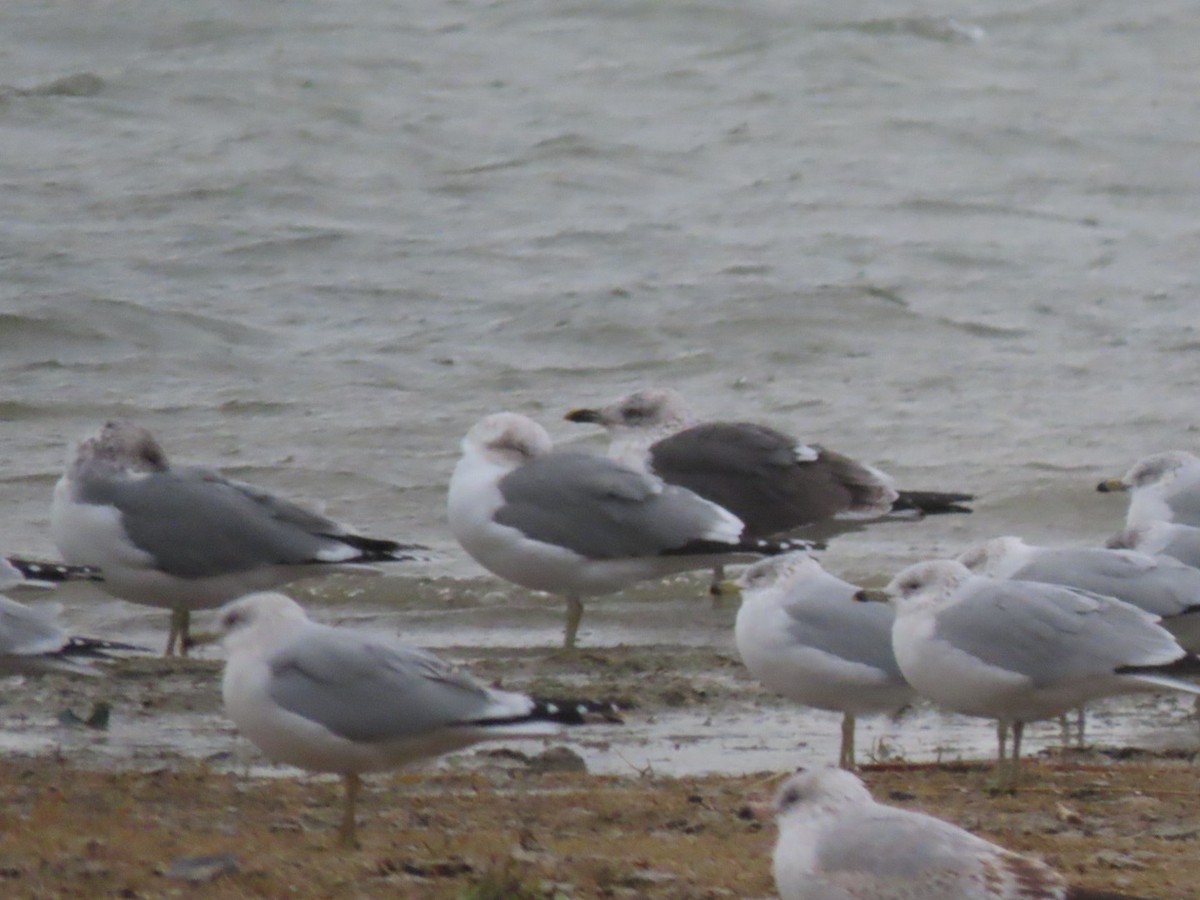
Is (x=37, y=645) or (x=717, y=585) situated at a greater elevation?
(x=37, y=645)

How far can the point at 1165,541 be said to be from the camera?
7801 mm

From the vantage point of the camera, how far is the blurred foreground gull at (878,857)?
431cm

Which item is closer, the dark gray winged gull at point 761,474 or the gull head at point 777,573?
the gull head at point 777,573

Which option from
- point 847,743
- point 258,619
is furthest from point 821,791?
point 847,743

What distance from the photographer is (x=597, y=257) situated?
1783 centimetres

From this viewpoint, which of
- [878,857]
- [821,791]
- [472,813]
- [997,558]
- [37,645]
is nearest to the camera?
[878,857]

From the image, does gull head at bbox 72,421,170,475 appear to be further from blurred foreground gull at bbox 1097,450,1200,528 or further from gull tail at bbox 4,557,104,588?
blurred foreground gull at bbox 1097,450,1200,528

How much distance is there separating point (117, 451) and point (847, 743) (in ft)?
10.8

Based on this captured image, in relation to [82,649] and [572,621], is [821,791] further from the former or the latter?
[572,621]

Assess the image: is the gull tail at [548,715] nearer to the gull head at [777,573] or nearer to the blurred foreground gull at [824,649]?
the blurred foreground gull at [824,649]

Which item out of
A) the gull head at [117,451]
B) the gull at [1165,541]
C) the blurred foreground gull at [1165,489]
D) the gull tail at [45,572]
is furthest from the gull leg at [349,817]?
the blurred foreground gull at [1165,489]

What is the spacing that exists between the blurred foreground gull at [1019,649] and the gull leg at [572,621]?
251 cm

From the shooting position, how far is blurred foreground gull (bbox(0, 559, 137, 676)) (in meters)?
6.20

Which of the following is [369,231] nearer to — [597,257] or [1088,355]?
[597,257]
